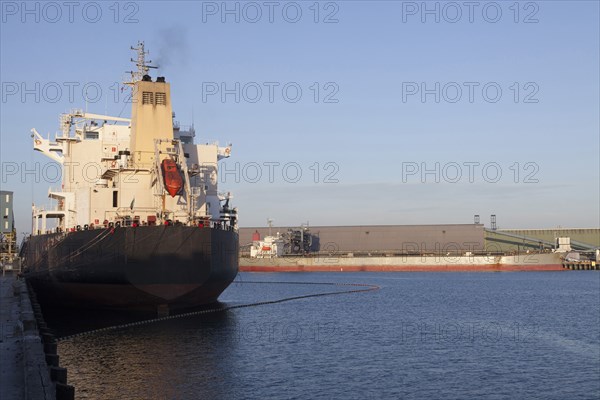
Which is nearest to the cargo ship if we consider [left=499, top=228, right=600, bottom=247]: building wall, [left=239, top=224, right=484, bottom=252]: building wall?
[left=239, top=224, right=484, bottom=252]: building wall

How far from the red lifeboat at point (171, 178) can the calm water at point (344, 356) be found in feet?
21.2

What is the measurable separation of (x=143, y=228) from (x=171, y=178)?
3321 millimetres

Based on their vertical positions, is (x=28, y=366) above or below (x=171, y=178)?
below

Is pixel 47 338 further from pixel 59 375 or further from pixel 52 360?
pixel 59 375

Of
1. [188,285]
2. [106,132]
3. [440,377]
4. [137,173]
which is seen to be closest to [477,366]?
[440,377]

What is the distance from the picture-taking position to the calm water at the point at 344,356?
1891 cm

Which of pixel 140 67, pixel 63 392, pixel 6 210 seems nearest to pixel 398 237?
pixel 6 210

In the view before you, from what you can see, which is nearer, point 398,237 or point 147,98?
point 147,98

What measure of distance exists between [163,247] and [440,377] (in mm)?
15001

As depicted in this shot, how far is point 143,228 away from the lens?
30.4 m

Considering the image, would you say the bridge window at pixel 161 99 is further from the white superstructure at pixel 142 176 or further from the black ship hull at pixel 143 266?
the black ship hull at pixel 143 266

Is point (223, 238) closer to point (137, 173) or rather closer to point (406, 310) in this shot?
point (137, 173)

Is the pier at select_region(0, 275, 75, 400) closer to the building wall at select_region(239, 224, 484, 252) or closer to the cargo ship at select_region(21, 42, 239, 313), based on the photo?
the cargo ship at select_region(21, 42, 239, 313)

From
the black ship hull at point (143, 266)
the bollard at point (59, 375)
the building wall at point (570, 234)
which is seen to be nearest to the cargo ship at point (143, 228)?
the black ship hull at point (143, 266)
